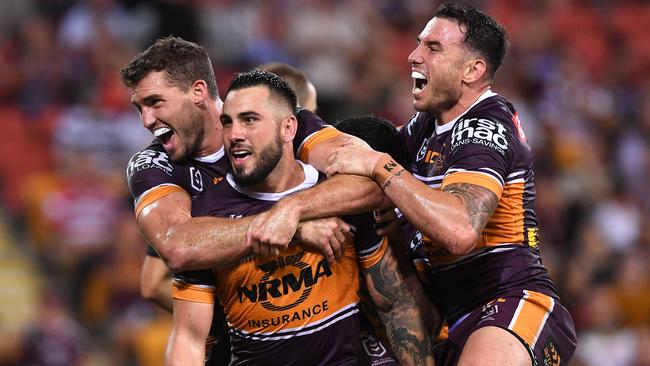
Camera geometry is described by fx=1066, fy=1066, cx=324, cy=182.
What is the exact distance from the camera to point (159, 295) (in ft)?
21.5

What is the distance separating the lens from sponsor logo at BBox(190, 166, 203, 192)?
5562 mm

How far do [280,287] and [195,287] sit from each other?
418 mm

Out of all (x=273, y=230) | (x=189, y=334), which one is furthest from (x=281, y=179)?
(x=189, y=334)

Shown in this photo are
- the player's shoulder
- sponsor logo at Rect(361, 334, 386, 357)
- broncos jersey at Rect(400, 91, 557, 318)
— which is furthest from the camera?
sponsor logo at Rect(361, 334, 386, 357)

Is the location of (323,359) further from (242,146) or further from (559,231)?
(559,231)

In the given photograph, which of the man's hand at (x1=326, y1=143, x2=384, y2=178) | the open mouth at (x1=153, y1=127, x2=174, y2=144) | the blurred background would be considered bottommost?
the blurred background

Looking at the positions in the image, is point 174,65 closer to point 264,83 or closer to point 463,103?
point 264,83

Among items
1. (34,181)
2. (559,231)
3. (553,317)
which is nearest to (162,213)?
(553,317)

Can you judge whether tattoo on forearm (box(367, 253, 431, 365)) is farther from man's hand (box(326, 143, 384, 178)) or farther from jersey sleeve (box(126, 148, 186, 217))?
jersey sleeve (box(126, 148, 186, 217))

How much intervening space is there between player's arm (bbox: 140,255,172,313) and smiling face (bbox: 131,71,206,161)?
114 centimetres

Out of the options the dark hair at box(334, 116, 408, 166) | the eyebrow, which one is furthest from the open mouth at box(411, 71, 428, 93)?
the eyebrow

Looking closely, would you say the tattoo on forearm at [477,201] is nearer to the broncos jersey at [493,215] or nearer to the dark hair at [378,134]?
the broncos jersey at [493,215]

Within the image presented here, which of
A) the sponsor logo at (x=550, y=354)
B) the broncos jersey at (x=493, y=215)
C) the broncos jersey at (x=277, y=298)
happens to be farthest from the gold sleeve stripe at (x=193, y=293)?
the sponsor logo at (x=550, y=354)

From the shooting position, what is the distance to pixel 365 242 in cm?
538
